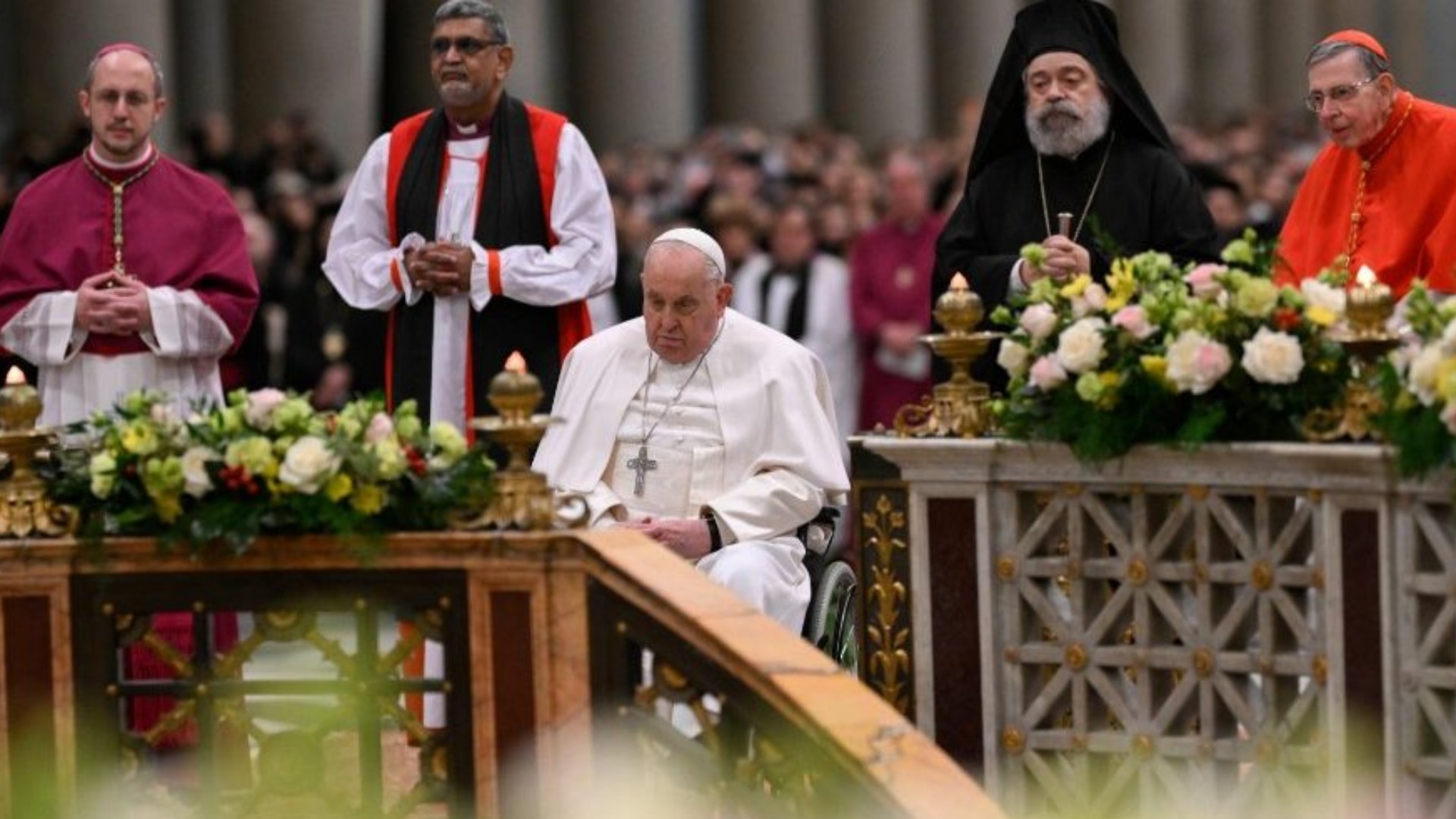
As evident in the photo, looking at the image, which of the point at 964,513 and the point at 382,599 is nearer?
the point at 382,599

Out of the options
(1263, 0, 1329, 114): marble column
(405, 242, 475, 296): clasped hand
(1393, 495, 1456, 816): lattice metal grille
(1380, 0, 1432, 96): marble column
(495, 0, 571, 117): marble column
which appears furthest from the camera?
(1380, 0, 1432, 96): marble column

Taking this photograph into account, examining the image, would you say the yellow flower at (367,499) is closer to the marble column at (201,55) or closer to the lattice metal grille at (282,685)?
the lattice metal grille at (282,685)

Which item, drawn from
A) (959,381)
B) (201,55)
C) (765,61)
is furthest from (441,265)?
(765,61)

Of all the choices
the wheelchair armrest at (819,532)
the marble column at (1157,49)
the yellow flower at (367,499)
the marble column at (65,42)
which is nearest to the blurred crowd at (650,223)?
the marble column at (65,42)

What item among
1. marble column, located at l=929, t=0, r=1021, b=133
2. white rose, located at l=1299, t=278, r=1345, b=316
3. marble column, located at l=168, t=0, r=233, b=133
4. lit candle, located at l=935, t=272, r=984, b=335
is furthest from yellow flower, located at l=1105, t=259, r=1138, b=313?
marble column, located at l=929, t=0, r=1021, b=133

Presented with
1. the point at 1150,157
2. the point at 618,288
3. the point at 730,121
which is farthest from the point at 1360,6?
the point at 1150,157

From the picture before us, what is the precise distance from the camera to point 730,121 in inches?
1170

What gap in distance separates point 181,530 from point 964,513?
1.90 m

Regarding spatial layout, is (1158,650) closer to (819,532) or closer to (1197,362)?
(1197,362)

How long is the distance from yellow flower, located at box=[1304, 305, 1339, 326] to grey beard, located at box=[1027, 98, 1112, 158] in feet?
7.42

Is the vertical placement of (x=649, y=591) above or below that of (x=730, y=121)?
below

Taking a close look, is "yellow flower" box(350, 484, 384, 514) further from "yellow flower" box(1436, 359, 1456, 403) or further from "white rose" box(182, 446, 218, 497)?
"yellow flower" box(1436, 359, 1456, 403)

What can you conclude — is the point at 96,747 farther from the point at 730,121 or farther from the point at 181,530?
the point at 730,121

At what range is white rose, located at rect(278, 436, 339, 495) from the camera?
22.2 feet
